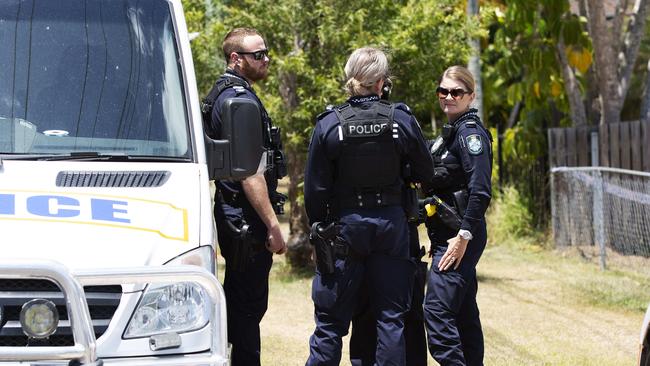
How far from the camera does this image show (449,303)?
5.86 m

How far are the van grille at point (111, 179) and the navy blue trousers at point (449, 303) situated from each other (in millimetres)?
1912

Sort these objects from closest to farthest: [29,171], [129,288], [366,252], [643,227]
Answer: [129,288] → [29,171] → [366,252] → [643,227]

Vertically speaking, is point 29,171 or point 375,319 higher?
point 29,171

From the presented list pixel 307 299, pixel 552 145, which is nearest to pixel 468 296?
pixel 307 299

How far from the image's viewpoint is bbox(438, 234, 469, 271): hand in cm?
585

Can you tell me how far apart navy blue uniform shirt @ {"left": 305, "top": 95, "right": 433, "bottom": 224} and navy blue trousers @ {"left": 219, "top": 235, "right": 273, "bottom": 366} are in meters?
0.65

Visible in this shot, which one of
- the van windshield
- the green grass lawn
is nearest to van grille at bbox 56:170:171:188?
the van windshield

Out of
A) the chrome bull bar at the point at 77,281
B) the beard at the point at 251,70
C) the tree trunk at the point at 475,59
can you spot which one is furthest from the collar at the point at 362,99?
the tree trunk at the point at 475,59

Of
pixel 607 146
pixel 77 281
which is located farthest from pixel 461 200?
pixel 607 146

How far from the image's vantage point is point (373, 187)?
552 cm

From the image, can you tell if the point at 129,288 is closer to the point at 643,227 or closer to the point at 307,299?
the point at 307,299

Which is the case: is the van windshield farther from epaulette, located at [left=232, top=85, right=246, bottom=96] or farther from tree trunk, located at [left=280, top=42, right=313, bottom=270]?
tree trunk, located at [left=280, top=42, right=313, bottom=270]

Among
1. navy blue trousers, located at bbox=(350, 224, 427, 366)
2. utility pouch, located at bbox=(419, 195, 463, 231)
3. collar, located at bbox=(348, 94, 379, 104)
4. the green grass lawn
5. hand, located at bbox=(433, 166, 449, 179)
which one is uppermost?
collar, located at bbox=(348, 94, 379, 104)

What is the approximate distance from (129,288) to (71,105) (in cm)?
119
